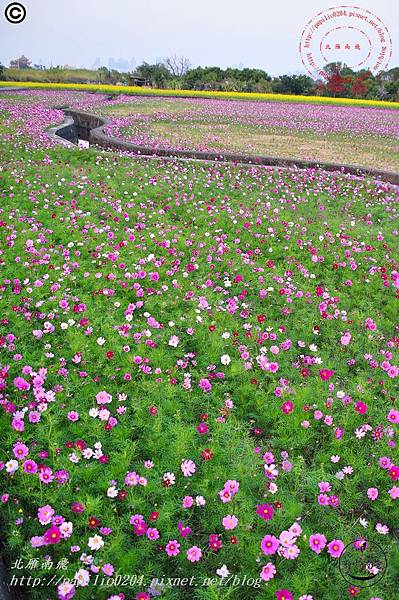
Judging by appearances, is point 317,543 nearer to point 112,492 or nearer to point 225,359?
point 112,492

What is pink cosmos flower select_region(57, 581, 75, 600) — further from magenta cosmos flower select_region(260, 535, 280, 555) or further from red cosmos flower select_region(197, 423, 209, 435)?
red cosmos flower select_region(197, 423, 209, 435)

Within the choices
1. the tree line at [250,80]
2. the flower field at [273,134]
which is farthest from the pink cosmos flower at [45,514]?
the tree line at [250,80]

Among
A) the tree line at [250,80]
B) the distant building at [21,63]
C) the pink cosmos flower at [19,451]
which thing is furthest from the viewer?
the distant building at [21,63]

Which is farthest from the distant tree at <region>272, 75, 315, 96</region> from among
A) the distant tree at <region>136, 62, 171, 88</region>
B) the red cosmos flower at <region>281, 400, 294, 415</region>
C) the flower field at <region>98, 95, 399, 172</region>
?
the red cosmos flower at <region>281, 400, 294, 415</region>

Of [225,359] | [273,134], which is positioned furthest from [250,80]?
[225,359]

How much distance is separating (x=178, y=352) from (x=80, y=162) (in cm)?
790

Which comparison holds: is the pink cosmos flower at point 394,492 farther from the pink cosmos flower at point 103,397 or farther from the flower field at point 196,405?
the pink cosmos flower at point 103,397

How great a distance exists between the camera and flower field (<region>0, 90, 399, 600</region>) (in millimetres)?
2441

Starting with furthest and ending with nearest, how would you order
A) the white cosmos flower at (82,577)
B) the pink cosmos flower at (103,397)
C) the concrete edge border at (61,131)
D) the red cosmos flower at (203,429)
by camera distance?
the concrete edge border at (61,131) < the pink cosmos flower at (103,397) < the red cosmos flower at (203,429) < the white cosmos flower at (82,577)

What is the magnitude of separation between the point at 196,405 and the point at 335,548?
1521 mm

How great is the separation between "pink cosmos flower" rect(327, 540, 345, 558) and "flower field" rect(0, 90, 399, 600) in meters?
0.08

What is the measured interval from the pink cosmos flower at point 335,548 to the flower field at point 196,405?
80 millimetres

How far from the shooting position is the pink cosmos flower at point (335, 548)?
236 centimetres

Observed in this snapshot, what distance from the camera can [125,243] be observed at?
607 cm
